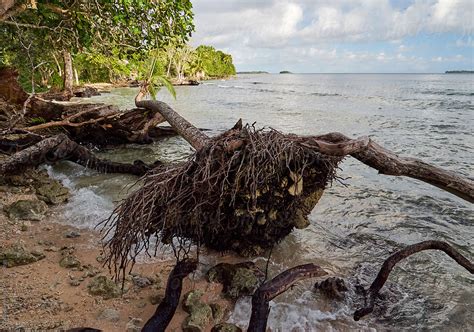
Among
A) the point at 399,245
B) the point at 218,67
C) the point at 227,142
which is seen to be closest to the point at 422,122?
the point at 399,245

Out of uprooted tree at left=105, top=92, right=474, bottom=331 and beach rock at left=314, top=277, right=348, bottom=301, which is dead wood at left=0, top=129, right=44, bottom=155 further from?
beach rock at left=314, top=277, right=348, bottom=301

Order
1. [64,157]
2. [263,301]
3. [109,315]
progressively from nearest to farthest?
1. [263,301]
2. [109,315]
3. [64,157]

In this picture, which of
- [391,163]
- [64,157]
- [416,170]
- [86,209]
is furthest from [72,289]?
[64,157]

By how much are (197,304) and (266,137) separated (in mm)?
1912

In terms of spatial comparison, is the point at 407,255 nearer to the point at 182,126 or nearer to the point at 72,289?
the point at 72,289

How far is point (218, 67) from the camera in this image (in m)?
150

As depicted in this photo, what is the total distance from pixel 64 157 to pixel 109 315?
601cm

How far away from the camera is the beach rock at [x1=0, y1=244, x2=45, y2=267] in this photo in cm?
A: 408

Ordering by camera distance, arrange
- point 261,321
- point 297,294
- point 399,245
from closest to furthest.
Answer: point 261,321 → point 297,294 → point 399,245

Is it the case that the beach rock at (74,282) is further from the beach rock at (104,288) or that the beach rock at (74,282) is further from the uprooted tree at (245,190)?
the uprooted tree at (245,190)

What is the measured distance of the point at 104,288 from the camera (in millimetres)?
3766

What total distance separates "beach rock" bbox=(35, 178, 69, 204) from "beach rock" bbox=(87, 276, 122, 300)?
318 cm

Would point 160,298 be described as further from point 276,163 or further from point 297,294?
point 276,163

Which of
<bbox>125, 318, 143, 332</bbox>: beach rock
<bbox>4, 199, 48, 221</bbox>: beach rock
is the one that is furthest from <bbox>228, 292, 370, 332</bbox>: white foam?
<bbox>4, 199, 48, 221</bbox>: beach rock
